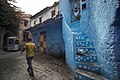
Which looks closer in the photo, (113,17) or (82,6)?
(113,17)

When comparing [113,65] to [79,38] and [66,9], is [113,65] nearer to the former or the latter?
[79,38]

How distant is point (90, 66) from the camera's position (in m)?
6.24

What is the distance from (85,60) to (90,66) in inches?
23.6

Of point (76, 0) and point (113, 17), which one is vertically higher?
point (76, 0)

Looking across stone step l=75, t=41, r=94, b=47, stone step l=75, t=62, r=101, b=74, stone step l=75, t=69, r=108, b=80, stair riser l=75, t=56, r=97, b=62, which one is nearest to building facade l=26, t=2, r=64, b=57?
stone step l=75, t=41, r=94, b=47

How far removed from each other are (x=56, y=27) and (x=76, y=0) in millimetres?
3347

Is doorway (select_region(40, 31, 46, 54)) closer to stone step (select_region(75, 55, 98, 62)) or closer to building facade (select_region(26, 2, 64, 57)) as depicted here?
building facade (select_region(26, 2, 64, 57))

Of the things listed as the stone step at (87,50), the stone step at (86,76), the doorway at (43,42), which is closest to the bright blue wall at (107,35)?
the stone step at (86,76)

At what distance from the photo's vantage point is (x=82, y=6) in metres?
8.79

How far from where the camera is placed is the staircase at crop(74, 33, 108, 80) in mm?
5911

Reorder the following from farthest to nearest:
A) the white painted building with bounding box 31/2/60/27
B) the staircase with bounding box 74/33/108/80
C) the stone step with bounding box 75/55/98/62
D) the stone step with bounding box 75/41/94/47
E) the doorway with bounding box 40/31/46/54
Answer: the white painted building with bounding box 31/2/60/27
the doorway with bounding box 40/31/46/54
the stone step with bounding box 75/41/94/47
the stone step with bounding box 75/55/98/62
the staircase with bounding box 74/33/108/80

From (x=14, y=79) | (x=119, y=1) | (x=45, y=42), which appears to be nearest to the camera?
(x=119, y=1)

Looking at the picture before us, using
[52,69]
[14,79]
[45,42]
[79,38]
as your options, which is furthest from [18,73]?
[45,42]

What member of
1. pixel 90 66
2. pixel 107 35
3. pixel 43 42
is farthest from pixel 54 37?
pixel 107 35
